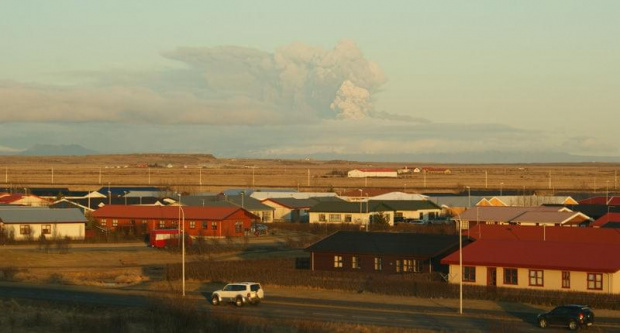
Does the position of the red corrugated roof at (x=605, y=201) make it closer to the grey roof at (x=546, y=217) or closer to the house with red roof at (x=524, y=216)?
the house with red roof at (x=524, y=216)

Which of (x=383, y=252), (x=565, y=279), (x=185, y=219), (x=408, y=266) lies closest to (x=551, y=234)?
(x=408, y=266)

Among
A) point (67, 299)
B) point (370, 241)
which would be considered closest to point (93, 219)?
point (370, 241)

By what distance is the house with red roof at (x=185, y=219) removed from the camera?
91.1m

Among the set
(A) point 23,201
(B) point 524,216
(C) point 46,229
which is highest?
(A) point 23,201

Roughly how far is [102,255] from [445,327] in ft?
127

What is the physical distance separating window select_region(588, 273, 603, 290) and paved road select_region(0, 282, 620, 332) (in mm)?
7079

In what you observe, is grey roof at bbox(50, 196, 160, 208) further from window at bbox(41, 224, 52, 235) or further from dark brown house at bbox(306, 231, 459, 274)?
dark brown house at bbox(306, 231, 459, 274)

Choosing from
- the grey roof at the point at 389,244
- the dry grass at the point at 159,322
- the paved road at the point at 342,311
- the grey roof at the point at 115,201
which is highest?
the grey roof at the point at 115,201

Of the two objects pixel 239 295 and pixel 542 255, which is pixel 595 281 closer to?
pixel 542 255

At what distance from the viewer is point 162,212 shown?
95562 mm

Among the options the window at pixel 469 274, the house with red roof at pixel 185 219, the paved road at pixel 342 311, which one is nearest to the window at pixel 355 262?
the window at pixel 469 274

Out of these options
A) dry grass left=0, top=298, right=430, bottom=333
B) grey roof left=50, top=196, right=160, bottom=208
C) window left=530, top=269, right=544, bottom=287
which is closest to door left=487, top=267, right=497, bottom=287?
window left=530, top=269, right=544, bottom=287

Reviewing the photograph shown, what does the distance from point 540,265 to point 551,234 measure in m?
13.3

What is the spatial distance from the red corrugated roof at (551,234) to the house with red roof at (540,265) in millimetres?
8400
